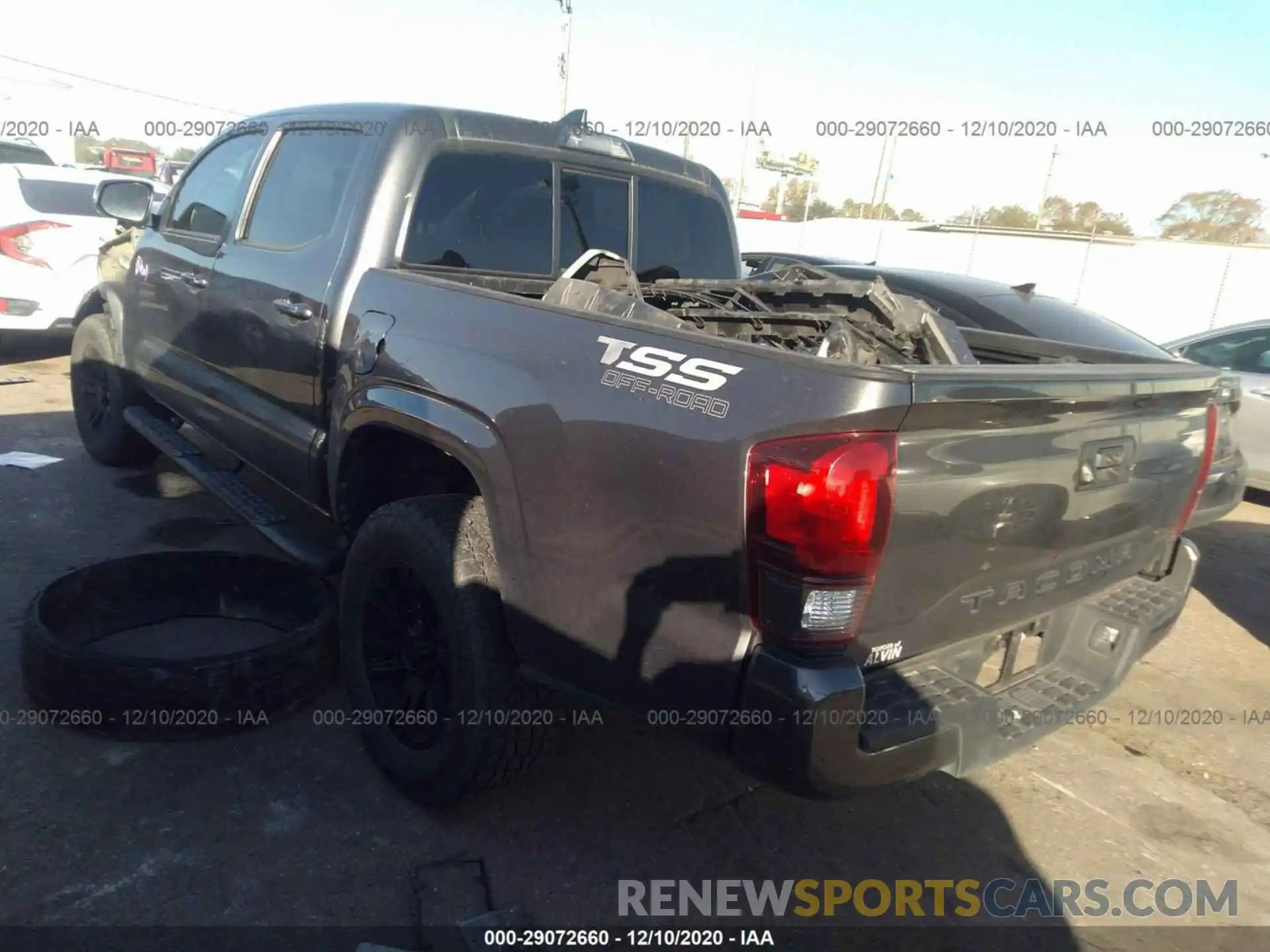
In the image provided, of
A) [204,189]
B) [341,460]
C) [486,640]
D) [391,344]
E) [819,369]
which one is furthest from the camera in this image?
[204,189]

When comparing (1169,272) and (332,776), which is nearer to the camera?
(332,776)

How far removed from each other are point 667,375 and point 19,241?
805cm

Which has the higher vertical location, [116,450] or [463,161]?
[463,161]

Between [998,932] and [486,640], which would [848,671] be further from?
[998,932]

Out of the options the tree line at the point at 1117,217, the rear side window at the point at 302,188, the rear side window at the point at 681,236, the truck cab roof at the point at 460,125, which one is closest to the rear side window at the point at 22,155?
the rear side window at the point at 302,188

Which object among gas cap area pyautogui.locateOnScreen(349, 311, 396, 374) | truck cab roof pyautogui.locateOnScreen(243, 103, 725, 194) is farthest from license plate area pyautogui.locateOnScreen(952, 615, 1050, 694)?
truck cab roof pyautogui.locateOnScreen(243, 103, 725, 194)

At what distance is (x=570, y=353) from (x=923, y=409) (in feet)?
2.81

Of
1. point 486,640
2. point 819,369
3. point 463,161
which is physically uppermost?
point 463,161

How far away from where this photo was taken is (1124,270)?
62.3ft

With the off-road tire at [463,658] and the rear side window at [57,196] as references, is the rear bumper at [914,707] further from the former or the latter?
the rear side window at [57,196]

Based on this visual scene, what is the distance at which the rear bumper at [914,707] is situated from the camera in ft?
6.20

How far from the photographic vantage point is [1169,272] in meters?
18.1

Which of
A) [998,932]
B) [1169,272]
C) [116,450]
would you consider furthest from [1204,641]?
[1169,272]

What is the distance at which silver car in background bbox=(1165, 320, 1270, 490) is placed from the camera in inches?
276
